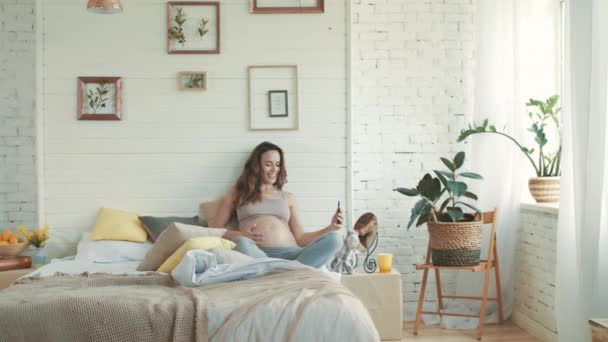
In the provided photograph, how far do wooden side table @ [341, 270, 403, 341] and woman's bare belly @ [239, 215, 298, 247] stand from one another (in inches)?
19.0

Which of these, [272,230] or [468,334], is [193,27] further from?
[468,334]

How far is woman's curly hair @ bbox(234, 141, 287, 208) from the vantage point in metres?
5.39

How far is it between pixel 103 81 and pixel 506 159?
3080 mm

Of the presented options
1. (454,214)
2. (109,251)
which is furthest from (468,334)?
(109,251)

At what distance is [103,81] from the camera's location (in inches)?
217

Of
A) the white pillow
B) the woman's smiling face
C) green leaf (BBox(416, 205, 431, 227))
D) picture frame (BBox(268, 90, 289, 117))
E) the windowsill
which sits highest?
picture frame (BBox(268, 90, 289, 117))

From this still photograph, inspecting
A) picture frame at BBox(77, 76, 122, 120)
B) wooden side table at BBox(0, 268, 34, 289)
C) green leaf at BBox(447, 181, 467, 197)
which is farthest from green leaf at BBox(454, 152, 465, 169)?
wooden side table at BBox(0, 268, 34, 289)

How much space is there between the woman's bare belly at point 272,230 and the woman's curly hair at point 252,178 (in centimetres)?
16

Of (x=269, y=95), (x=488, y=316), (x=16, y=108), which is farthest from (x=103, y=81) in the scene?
(x=488, y=316)

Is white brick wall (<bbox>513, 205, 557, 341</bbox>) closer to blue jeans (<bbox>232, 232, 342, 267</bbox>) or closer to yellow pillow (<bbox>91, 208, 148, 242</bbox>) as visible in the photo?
blue jeans (<bbox>232, 232, 342, 267</bbox>)

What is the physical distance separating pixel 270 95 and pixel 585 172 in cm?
236

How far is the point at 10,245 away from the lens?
5172 millimetres

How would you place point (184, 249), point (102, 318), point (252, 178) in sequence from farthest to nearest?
1. point (252, 178)
2. point (184, 249)
3. point (102, 318)

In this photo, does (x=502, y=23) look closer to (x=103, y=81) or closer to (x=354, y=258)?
(x=354, y=258)
